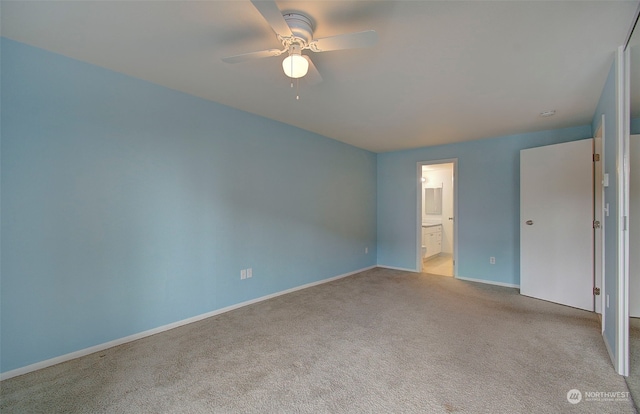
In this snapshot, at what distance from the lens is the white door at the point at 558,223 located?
11.0ft

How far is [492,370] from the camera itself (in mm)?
2018

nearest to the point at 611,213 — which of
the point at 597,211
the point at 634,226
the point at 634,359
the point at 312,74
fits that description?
the point at 634,226

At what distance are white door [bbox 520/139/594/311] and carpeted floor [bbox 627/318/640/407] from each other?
149 cm

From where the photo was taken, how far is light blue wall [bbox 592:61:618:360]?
2.07m

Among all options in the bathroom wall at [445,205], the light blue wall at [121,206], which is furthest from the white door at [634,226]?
the bathroom wall at [445,205]

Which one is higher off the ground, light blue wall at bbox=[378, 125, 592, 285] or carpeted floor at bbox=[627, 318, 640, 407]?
light blue wall at bbox=[378, 125, 592, 285]

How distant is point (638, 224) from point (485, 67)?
5.12ft

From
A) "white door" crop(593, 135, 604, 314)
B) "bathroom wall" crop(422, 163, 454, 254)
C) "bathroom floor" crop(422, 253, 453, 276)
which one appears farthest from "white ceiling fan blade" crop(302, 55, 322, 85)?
"bathroom wall" crop(422, 163, 454, 254)

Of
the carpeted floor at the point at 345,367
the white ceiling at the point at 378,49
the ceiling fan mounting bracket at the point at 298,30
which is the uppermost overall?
the white ceiling at the point at 378,49

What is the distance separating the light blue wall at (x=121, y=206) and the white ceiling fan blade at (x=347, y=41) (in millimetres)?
1845

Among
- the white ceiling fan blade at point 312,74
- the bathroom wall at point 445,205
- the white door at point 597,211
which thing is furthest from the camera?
the bathroom wall at point 445,205

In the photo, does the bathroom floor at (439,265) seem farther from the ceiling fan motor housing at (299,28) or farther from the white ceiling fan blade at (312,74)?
the ceiling fan motor housing at (299,28)

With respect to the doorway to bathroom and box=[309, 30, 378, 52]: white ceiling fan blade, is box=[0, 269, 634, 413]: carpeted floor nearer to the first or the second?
box=[309, 30, 378, 52]: white ceiling fan blade

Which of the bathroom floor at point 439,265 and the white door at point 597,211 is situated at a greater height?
the white door at point 597,211
